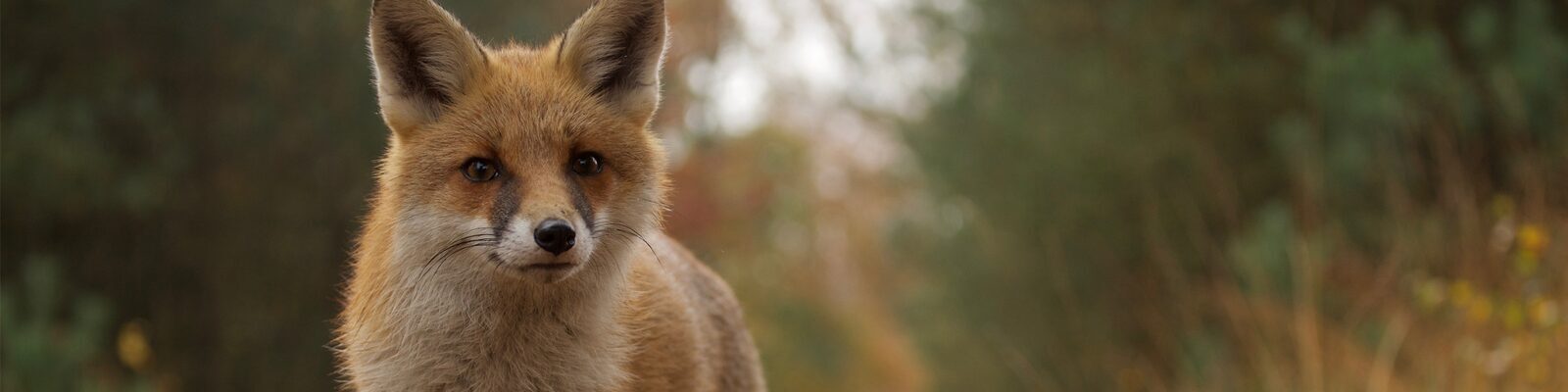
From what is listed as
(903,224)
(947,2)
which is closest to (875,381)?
(903,224)

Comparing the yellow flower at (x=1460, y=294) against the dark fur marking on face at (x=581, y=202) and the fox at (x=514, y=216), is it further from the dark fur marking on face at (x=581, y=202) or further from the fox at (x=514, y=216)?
the dark fur marking on face at (x=581, y=202)

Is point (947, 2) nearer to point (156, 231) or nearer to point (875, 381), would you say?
point (875, 381)

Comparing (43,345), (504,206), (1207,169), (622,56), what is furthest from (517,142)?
(1207,169)

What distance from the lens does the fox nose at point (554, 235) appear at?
126 inches

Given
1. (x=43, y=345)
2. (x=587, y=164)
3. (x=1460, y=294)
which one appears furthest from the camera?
(x=43, y=345)

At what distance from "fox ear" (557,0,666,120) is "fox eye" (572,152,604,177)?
310mm

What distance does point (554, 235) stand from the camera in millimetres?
3199

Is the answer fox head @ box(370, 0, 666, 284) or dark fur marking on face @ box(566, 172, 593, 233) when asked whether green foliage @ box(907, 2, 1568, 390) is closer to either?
fox head @ box(370, 0, 666, 284)

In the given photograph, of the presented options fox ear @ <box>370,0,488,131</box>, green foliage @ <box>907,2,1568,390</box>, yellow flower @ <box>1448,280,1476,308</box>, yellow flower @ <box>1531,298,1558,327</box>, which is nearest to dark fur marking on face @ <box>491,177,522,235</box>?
fox ear @ <box>370,0,488,131</box>

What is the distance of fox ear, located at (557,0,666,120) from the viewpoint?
387cm

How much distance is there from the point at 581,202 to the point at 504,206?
202 millimetres

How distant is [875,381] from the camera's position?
16.9m

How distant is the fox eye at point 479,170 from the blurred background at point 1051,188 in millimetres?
3302

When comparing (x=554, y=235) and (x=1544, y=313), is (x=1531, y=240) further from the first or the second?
(x=554, y=235)
